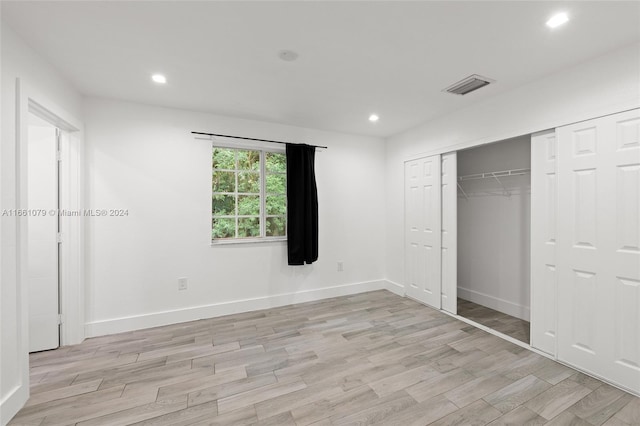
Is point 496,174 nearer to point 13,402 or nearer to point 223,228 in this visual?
point 223,228

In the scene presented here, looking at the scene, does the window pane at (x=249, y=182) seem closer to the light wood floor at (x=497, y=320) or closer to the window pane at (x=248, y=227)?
the window pane at (x=248, y=227)

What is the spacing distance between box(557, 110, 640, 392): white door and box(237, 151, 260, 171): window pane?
3.27m

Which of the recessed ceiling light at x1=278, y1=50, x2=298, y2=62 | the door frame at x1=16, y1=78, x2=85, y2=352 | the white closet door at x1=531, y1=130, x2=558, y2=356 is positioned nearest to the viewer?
the recessed ceiling light at x1=278, y1=50, x2=298, y2=62

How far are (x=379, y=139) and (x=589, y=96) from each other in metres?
2.65

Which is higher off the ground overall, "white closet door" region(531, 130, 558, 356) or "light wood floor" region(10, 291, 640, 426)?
"white closet door" region(531, 130, 558, 356)

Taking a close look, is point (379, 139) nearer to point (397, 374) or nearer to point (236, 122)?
point (236, 122)

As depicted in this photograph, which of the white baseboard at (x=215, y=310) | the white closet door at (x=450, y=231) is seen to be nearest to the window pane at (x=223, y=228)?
the white baseboard at (x=215, y=310)

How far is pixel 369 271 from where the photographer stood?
4488 millimetres

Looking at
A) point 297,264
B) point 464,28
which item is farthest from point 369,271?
point 464,28

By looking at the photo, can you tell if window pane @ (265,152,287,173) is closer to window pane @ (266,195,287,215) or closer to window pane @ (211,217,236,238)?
window pane @ (266,195,287,215)

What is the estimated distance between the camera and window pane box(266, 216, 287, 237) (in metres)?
3.87

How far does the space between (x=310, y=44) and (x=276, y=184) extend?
7.05 feet

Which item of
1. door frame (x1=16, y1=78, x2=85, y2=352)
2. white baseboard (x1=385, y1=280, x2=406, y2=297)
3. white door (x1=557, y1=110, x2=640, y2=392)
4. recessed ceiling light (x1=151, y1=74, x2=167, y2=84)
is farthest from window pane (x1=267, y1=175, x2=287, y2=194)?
white door (x1=557, y1=110, x2=640, y2=392)

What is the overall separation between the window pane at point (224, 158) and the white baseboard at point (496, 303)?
3843 mm
